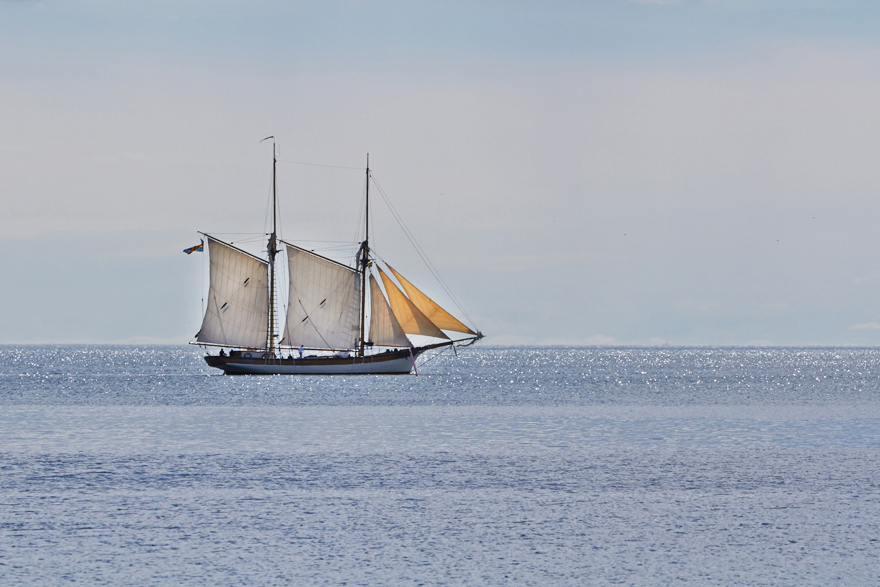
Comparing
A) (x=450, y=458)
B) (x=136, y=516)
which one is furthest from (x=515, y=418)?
(x=136, y=516)

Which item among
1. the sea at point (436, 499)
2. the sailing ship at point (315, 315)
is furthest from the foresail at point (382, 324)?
the sea at point (436, 499)

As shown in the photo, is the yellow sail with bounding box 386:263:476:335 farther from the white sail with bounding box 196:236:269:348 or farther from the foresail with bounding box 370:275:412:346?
the white sail with bounding box 196:236:269:348

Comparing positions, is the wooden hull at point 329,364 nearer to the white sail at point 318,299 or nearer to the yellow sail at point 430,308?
the white sail at point 318,299

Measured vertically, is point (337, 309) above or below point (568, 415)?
above

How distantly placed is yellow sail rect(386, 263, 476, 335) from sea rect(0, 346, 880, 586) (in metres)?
31.6

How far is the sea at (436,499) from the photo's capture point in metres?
20.5

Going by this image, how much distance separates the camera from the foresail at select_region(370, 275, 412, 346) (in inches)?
3654

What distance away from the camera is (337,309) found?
95.2 metres

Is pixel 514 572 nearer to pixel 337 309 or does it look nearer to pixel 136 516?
pixel 136 516

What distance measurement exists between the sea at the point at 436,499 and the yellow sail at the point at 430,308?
31.6m

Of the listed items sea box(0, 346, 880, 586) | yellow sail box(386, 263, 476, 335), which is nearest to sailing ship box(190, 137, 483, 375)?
yellow sail box(386, 263, 476, 335)

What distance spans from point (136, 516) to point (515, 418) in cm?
3331

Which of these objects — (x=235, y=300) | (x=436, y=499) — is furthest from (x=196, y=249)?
(x=436, y=499)

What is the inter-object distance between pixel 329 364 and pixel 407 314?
11656mm
